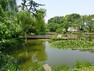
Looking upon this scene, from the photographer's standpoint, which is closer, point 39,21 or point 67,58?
point 67,58

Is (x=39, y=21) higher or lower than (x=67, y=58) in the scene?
higher

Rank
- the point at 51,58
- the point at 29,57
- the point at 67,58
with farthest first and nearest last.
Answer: the point at 29,57 < the point at 51,58 < the point at 67,58

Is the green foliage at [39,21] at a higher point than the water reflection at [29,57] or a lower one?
higher

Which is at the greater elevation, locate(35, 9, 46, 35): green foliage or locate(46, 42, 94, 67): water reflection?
locate(35, 9, 46, 35): green foliage

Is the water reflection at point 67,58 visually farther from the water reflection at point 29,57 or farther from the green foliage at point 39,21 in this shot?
the green foliage at point 39,21

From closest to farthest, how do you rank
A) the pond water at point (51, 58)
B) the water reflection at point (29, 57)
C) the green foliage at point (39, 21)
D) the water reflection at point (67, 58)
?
the water reflection at point (29, 57)
the pond water at point (51, 58)
the water reflection at point (67, 58)
the green foliage at point (39, 21)

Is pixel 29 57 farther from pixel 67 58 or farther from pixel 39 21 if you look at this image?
pixel 39 21

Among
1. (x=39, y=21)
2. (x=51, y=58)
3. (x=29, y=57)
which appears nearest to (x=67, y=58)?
(x=51, y=58)

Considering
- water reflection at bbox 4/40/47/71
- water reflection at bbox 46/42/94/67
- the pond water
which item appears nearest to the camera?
water reflection at bbox 4/40/47/71

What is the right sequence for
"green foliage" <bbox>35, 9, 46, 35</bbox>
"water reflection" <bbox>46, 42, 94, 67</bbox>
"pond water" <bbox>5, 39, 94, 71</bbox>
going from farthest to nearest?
"green foliage" <bbox>35, 9, 46, 35</bbox>
"water reflection" <bbox>46, 42, 94, 67</bbox>
"pond water" <bbox>5, 39, 94, 71</bbox>

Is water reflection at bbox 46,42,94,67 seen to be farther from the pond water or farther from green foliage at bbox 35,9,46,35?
green foliage at bbox 35,9,46,35

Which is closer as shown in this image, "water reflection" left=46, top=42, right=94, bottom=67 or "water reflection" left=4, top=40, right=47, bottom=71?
"water reflection" left=4, top=40, right=47, bottom=71

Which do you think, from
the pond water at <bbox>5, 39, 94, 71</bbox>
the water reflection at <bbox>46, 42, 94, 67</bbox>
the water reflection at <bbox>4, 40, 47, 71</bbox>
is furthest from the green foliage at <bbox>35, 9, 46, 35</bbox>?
the water reflection at <bbox>46, 42, 94, 67</bbox>

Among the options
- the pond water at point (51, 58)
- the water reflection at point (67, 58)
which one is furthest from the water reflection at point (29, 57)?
the water reflection at point (67, 58)
